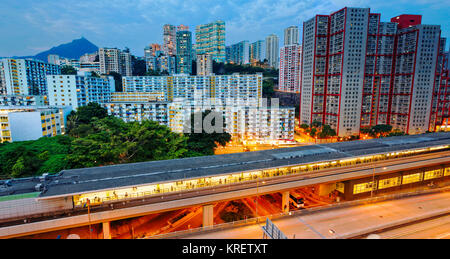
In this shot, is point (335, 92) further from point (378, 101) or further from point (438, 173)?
point (438, 173)

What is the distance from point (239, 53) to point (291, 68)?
68342mm

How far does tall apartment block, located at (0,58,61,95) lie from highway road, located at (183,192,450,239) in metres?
74.4

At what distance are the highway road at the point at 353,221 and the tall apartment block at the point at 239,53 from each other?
435 ft

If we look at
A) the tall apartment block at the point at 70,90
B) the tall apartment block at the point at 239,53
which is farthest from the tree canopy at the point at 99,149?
the tall apartment block at the point at 239,53

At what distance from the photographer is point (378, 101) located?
52562 millimetres

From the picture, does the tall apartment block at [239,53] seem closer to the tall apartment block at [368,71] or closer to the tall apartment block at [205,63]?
the tall apartment block at [205,63]

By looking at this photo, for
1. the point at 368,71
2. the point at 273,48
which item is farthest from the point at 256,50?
the point at 368,71

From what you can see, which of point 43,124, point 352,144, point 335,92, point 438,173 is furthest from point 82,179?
point 335,92

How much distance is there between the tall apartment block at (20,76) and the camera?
2413 inches

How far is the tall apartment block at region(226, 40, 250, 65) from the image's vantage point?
143125 mm

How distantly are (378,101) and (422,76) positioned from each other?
8883 millimetres

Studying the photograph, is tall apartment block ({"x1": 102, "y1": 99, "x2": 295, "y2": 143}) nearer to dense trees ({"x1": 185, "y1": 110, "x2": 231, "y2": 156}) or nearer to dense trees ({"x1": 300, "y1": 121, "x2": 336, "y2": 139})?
dense trees ({"x1": 300, "y1": 121, "x2": 336, "y2": 139})

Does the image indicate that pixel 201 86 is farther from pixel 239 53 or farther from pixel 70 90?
pixel 239 53

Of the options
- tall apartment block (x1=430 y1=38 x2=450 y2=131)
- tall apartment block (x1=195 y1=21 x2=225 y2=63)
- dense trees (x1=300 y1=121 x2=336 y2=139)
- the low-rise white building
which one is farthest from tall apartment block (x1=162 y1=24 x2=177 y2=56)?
tall apartment block (x1=430 y1=38 x2=450 y2=131)
